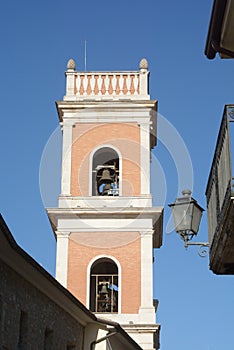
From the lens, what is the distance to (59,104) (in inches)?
911

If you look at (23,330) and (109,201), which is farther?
(109,201)

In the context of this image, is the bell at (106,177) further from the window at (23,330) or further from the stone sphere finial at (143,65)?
the window at (23,330)

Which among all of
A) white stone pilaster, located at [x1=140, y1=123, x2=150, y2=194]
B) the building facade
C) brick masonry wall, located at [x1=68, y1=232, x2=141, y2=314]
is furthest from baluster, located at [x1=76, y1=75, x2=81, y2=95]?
the building facade

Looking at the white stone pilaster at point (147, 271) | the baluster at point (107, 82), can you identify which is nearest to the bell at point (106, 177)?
the white stone pilaster at point (147, 271)

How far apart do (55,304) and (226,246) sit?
639 cm

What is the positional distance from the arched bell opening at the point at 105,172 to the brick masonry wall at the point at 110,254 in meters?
1.37

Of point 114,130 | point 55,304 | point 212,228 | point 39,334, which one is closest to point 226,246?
point 212,228

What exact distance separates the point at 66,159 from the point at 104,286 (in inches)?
161

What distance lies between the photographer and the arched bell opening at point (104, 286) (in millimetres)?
21109

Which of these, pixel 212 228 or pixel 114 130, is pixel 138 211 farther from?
pixel 212 228

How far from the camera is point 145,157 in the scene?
22.5 metres

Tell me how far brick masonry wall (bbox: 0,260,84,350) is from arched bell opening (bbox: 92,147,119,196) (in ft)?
27.0

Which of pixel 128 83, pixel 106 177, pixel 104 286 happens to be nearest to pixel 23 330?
pixel 104 286

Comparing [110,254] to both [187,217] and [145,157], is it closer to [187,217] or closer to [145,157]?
[145,157]
